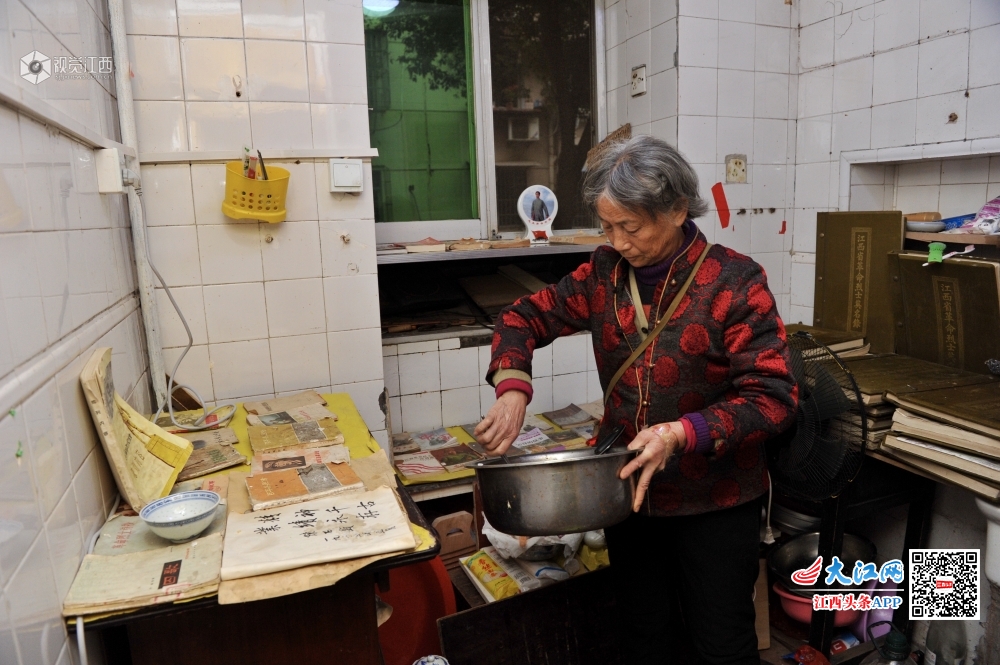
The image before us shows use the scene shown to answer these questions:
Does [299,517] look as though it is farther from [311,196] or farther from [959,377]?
[959,377]

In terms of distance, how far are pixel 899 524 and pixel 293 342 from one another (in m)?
2.47

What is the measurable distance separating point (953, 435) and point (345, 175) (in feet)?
7.19

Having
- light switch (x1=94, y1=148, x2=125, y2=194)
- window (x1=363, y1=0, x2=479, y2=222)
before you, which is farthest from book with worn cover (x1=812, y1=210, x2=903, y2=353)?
light switch (x1=94, y1=148, x2=125, y2=194)

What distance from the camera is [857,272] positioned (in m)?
2.99

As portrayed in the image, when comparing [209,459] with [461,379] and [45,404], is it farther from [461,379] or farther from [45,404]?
[461,379]

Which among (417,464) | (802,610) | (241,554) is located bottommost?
(802,610)

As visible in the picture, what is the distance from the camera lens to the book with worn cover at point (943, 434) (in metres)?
1.87

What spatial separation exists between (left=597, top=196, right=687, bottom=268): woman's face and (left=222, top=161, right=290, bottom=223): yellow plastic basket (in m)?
1.32

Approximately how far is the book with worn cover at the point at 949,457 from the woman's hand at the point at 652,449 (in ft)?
3.43

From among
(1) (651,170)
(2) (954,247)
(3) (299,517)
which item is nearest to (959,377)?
(2) (954,247)

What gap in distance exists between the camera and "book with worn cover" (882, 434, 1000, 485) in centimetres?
185

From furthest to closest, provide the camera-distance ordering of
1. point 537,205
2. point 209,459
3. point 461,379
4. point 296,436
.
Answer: point 537,205
point 461,379
point 296,436
point 209,459

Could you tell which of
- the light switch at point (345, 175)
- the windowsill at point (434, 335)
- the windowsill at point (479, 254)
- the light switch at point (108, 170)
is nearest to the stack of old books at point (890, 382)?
the windowsill at point (479, 254)

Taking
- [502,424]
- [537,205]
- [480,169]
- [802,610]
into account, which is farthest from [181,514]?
[480,169]
